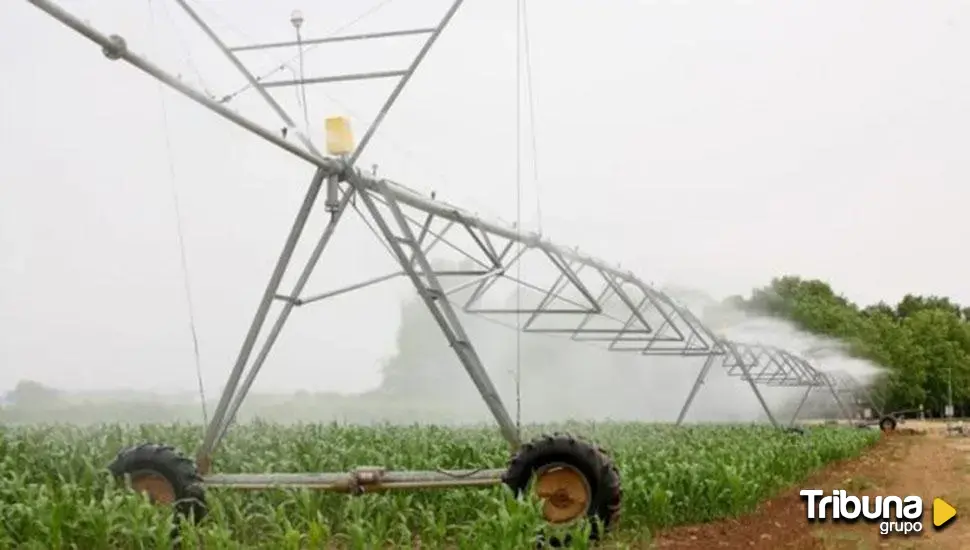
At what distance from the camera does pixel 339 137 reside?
1019 centimetres

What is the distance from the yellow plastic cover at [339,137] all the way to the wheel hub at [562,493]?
10.5ft

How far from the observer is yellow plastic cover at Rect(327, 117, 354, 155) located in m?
10.2

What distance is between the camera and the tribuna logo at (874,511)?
39.8ft

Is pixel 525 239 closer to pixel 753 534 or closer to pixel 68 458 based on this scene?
pixel 753 534

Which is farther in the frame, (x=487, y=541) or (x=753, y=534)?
(x=753, y=534)

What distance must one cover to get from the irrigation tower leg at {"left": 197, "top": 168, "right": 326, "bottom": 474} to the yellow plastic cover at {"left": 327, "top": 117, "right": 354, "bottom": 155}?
0.32 meters

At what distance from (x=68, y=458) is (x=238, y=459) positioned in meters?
1.92

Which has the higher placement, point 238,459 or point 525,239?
point 525,239

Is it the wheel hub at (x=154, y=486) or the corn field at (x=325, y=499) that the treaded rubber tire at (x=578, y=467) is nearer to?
the corn field at (x=325, y=499)

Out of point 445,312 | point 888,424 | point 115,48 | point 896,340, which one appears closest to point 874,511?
point 445,312

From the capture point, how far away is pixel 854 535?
10.9 meters

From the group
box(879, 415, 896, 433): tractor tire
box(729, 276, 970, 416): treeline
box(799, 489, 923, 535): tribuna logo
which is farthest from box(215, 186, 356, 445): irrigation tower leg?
box(729, 276, 970, 416): treeline

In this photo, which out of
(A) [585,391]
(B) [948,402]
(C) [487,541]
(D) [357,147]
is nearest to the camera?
(C) [487,541]

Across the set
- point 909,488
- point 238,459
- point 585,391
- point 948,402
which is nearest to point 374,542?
point 238,459
